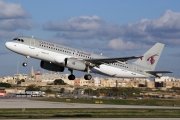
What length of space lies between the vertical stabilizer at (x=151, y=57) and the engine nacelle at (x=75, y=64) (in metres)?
17.0

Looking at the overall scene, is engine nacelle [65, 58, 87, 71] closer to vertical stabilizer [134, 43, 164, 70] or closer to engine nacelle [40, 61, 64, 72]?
engine nacelle [40, 61, 64, 72]

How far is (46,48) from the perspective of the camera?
228 feet

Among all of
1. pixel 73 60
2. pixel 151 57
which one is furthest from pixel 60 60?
pixel 151 57

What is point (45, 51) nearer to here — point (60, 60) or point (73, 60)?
point (60, 60)

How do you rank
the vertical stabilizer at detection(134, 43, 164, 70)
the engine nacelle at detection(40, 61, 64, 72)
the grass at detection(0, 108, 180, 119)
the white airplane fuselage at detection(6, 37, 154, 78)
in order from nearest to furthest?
the grass at detection(0, 108, 180, 119) → the white airplane fuselage at detection(6, 37, 154, 78) → the engine nacelle at detection(40, 61, 64, 72) → the vertical stabilizer at detection(134, 43, 164, 70)

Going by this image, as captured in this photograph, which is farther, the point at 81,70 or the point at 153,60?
the point at 153,60

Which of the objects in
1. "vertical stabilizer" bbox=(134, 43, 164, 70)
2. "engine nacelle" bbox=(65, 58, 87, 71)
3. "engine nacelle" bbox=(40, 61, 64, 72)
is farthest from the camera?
"vertical stabilizer" bbox=(134, 43, 164, 70)

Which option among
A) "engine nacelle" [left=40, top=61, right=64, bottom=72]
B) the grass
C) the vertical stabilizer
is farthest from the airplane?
the grass

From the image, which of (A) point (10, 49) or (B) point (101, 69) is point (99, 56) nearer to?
(B) point (101, 69)

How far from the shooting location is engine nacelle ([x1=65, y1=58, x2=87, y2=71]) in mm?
70963

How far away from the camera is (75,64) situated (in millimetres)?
71625

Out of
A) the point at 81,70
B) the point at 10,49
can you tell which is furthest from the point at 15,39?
the point at 81,70

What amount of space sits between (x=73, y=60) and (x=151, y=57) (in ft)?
72.3

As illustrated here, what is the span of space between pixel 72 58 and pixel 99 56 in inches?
256
